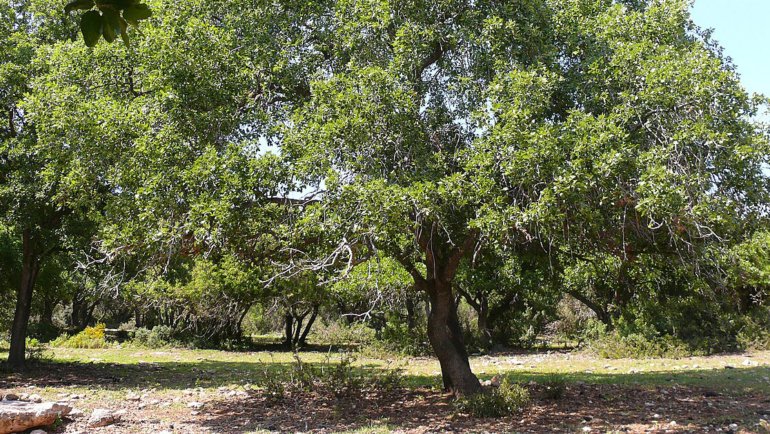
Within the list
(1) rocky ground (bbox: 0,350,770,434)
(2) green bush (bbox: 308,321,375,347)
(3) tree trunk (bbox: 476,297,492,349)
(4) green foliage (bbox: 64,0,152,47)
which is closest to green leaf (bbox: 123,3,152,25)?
(4) green foliage (bbox: 64,0,152,47)

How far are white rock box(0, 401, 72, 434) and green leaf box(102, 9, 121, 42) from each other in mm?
7400

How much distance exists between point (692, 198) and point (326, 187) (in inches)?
176

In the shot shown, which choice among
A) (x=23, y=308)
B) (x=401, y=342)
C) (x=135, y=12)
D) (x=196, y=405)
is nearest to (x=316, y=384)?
(x=196, y=405)

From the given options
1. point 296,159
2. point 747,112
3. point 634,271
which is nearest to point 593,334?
point 634,271

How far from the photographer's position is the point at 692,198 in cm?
698

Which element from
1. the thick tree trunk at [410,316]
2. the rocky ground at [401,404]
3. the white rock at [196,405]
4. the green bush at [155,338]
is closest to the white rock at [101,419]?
the rocky ground at [401,404]

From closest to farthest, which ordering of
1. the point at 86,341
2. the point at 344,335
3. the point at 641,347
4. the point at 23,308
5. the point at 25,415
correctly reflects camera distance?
the point at 25,415, the point at 23,308, the point at 641,347, the point at 86,341, the point at 344,335

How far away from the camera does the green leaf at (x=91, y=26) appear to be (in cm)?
191

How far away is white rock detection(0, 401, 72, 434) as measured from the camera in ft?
24.5

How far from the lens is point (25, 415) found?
25.2 feet

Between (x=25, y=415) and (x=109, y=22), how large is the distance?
300 inches

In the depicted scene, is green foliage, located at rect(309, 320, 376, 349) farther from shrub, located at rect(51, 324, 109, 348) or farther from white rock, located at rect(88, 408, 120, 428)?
white rock, located at rect(88, 408, 120, 428)

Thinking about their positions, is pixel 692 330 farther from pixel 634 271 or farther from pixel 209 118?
pixel 209 118

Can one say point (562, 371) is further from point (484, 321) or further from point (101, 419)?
point (101, 419)
